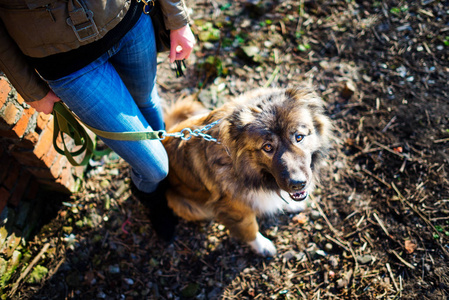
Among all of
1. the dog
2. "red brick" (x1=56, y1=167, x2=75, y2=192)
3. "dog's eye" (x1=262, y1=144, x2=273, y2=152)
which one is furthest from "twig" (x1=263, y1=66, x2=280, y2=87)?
"red brick" (x1=56, y1=167, x2=75, y2=192)

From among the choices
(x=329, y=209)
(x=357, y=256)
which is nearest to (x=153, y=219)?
(x=329, y=209)

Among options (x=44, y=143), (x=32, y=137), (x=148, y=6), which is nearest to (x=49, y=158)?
(x=44, y=143)

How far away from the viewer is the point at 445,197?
115 inches

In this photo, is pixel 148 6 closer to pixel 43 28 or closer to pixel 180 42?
pixel 180 42

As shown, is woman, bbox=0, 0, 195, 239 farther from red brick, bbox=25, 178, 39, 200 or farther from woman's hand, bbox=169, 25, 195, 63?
red brick, bbox=25, 178, 39, 200

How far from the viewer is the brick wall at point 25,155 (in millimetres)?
2225

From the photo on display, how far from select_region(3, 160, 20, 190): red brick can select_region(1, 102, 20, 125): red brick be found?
2.25 feet

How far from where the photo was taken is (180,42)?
2.02m

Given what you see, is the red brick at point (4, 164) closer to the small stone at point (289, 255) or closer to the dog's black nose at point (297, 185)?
the dog's black nose at point (297, 185)

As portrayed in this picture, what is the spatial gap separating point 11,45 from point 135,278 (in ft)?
7.71

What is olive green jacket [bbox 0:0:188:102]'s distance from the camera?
4.47ft

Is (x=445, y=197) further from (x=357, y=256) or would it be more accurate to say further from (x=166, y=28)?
(x=166, y=28)

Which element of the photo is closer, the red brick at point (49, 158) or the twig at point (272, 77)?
the red brick at point (49, 158)

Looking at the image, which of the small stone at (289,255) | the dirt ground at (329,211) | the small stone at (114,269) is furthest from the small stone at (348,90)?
the small stone at (114,269)
